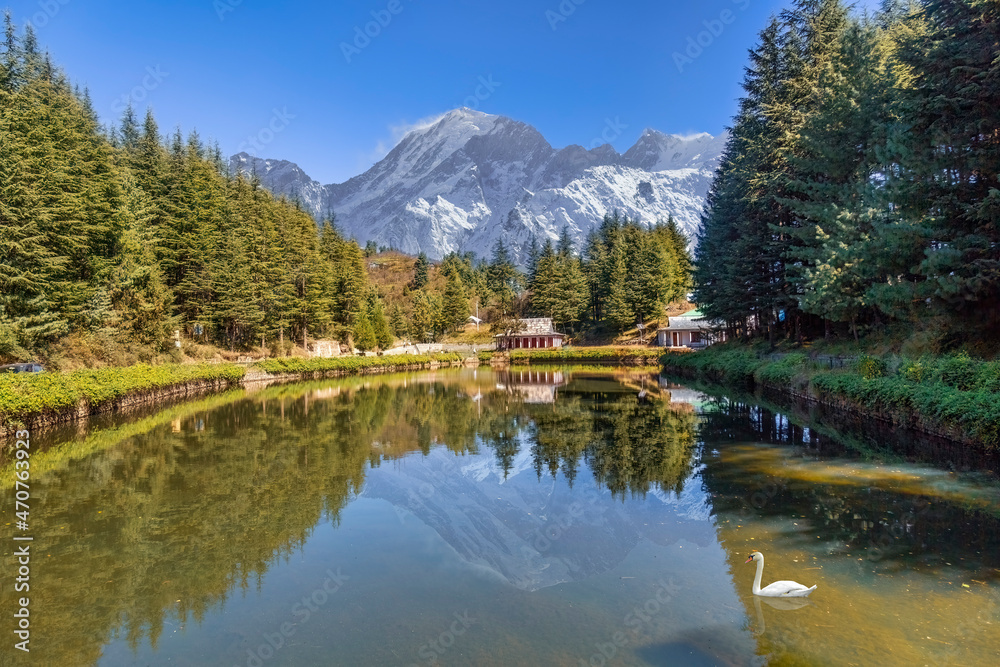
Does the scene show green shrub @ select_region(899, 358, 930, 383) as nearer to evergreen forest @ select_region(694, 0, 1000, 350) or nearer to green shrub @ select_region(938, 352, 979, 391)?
green shrub @ select_region(938, 352, 979, 391)

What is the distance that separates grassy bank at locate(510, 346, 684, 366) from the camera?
58.5 meters

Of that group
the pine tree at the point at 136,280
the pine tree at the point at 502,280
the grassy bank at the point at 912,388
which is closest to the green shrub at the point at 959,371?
A: the grassy bank at the point at 912,388

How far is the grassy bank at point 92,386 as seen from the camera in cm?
1520

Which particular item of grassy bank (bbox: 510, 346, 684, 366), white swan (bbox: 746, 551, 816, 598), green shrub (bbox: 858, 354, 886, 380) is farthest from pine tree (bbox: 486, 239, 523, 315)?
white swan (bbox: 746, 551, 816, 598)

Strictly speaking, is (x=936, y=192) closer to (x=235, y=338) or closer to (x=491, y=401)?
(x=491, y=401)

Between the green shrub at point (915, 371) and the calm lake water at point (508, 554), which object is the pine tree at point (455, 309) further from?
the green shrub at point (915, 371)

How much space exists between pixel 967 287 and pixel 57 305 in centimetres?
3145

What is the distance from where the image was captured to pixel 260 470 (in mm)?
11898

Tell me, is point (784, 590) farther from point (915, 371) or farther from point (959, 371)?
point (915, 371)

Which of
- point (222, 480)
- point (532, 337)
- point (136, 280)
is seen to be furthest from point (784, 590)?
point (532, 337)

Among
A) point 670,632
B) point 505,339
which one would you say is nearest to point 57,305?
point 670,632

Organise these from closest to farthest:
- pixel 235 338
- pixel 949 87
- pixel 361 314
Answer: pixel 949 87
pixel 235 338
pixel 361 314

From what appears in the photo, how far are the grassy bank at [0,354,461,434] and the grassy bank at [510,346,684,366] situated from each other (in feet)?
100.0

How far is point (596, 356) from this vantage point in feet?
199
